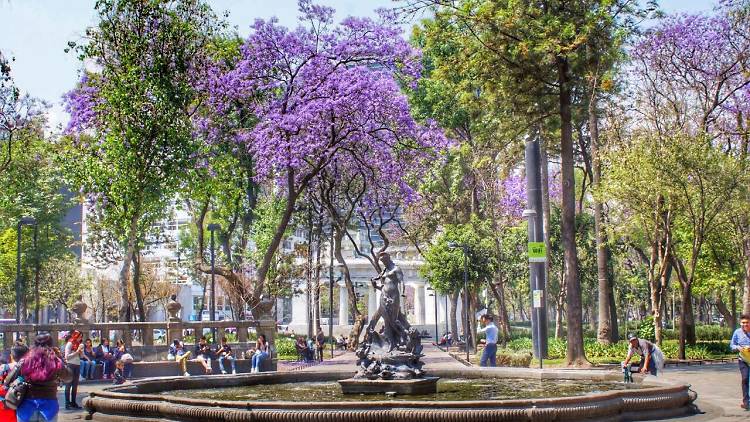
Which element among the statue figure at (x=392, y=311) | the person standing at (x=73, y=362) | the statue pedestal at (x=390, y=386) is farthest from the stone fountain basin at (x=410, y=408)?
the statue figure at (x=392, y=311)

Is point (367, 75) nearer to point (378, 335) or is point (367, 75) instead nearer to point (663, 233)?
point (663, 233)

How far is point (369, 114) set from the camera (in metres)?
31.2

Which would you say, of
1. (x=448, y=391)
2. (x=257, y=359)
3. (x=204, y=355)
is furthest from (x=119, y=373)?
(x=448, y=391)

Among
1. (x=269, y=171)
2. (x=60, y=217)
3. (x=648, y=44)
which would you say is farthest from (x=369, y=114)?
(x=60, y=217)

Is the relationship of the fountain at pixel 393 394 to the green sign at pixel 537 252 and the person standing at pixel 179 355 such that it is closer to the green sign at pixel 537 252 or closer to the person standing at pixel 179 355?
the green sign at pixel 537 252

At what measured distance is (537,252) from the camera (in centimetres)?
2625

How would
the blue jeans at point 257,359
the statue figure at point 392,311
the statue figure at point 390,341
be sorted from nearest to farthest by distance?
the statue figure at point 390,341 → the statue figure at point 392,311 → the blue jeans at point 257,359

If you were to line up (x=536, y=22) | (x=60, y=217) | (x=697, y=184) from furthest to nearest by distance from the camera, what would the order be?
(x=60, y=217)
(x=697, y=184)
(x=536, y=22)

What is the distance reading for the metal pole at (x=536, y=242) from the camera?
85.9 feet

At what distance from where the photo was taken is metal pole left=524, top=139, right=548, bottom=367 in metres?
26.2

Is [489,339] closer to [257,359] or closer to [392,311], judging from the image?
[257,359]

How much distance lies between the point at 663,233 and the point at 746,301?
515 centimetres

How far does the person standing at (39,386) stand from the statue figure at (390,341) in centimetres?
635

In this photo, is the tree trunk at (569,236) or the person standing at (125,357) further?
the person standing at (125,357)
